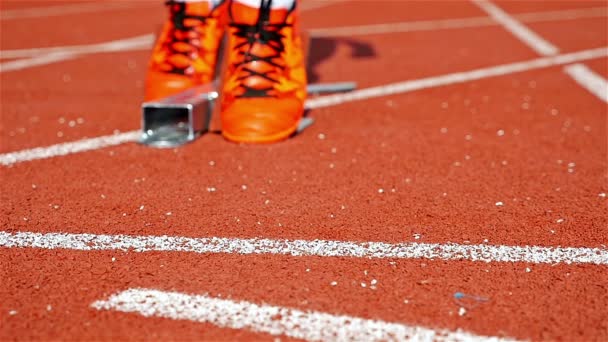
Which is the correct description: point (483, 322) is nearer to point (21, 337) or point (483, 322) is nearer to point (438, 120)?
point (21, 337)

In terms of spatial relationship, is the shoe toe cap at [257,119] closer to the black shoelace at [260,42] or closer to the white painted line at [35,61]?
the black shoelace at [260,42]

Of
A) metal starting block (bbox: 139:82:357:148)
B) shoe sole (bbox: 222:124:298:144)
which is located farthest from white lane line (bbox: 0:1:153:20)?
shoe sole (bbox: 222:124:298:144)

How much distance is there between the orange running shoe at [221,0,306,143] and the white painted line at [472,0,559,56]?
2796 millimetres

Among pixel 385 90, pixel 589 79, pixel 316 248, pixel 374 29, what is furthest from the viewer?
pixel 374 29

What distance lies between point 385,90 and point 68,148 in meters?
1.97

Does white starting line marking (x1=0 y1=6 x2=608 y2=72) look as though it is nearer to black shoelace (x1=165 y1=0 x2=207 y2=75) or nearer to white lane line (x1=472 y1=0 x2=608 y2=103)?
white lane line (x1=472 y1=0 x2=608 y2=103)

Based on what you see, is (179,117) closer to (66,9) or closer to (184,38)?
(184,38)

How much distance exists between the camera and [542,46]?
6117mm

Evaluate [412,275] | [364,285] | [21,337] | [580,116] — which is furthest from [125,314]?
[580,116]

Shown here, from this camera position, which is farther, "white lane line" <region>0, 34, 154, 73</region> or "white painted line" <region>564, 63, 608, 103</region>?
"white lane line" <region>0, 34, 154, 73</region>

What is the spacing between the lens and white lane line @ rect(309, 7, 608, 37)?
6879 mm

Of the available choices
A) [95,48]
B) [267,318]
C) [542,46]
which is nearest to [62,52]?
[95,48]

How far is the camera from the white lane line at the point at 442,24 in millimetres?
6879

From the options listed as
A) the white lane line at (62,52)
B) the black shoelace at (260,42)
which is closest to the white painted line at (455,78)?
the black shoelace at (260,42)
